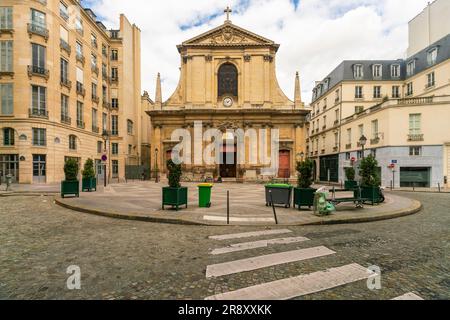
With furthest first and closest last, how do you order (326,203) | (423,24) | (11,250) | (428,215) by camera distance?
(423,24) < (428,215) < (326,203) < (11,250)

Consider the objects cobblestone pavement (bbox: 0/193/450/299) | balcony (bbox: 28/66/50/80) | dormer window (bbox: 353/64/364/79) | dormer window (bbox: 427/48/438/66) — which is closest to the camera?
cobblestone pavement (bbox: 0/193/450/299)

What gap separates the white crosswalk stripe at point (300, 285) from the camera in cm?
305

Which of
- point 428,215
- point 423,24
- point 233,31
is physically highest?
point 423,24

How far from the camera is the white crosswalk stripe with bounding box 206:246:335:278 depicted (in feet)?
12.5

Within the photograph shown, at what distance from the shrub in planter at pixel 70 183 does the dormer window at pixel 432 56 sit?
1505 inches

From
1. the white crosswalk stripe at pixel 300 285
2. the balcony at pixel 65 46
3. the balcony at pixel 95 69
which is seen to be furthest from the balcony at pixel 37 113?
the white crosswalk stripe at pixel 300 285

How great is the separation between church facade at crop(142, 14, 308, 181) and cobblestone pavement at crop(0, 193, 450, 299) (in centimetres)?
2059

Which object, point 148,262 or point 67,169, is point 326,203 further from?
point 67,169

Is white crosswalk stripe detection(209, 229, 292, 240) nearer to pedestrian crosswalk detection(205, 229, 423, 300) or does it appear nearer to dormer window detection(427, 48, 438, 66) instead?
pedestrian crosswalk detection(205, 229, 423, 300)

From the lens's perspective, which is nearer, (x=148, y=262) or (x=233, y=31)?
(x=148, y=262)

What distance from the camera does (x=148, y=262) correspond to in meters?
4.16

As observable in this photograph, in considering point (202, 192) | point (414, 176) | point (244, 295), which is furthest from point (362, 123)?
point (244, 295)

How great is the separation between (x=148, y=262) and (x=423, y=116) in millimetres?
29314

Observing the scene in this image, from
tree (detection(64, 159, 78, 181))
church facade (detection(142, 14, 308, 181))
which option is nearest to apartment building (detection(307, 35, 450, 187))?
church facade (detection(142, 14, 308, 181))
